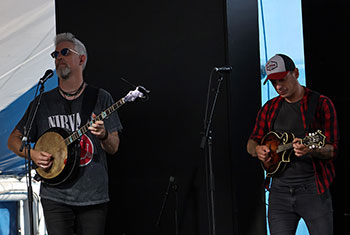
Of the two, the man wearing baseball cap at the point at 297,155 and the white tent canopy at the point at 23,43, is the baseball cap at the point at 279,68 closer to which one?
the man wearing baseball cap at the point at 297,155

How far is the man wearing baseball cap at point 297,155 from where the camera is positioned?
10.4 ft

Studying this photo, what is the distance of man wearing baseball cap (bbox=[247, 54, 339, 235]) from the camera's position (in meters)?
3.17

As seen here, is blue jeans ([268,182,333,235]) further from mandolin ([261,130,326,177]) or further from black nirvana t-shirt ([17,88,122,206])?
black nirvana t-shirt ([17,88,122,206])

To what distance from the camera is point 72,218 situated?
11.4 ft

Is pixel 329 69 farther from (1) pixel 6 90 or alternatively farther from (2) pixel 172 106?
(1) pixel 6 90

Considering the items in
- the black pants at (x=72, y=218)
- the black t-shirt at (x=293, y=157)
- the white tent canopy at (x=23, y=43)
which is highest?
the white tent canopy at (x=23, y=43)

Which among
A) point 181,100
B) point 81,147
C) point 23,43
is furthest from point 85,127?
point 23,43

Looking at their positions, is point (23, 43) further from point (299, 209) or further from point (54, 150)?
point (299, 209)

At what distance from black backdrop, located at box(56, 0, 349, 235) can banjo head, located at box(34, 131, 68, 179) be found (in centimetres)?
119

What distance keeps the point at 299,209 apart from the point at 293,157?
1.11 ft

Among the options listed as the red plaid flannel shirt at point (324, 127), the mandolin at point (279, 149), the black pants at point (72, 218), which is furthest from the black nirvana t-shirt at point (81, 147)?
the red plaid flannel shirt at point (324, 127)

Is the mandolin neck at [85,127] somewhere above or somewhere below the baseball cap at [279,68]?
below

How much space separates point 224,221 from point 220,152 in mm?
554

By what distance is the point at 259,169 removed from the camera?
4223mm
